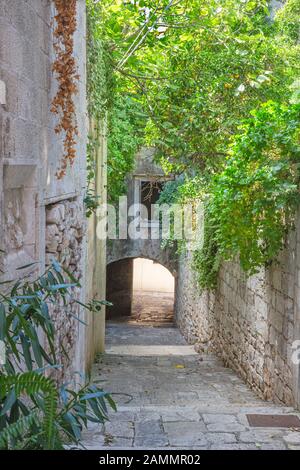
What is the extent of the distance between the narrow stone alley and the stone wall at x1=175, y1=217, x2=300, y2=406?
225 mm

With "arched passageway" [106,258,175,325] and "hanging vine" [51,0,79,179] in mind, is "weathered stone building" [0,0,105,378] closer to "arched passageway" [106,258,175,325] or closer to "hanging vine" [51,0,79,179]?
"hanging vine" [51,0,79,179]

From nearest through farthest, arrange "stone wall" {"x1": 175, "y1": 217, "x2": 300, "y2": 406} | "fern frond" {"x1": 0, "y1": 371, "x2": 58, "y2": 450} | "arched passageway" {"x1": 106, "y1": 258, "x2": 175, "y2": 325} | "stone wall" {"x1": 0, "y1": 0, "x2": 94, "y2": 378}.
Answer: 1. "fern frond" {"x1": 0, "y1": 371, "x2": 58, "y2": 450}
2. "stone wall" {"x1": 0, "y1": 0, "x2": 94, "y2": 378}
3. "stone wall" {"x1": 175, "y1": 217, "x2": 300, "y2": 406}
4. "arched passageway" {"x1": 106, "y1": 258, "x2": 175, "y2": 325}

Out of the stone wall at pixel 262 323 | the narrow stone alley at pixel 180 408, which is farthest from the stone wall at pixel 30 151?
the stone wall at pixel 262 323

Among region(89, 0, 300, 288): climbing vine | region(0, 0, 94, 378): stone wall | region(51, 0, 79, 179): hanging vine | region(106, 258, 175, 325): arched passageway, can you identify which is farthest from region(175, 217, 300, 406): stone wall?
region(106, 258, 175, 325): arched passageway

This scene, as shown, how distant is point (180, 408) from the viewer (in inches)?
228

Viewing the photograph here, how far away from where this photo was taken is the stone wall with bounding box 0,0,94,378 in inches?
129

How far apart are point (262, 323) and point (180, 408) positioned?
1.77 meters

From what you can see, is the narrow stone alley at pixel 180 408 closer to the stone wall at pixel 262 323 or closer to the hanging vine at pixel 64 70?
the stone wall at pixel 262 323

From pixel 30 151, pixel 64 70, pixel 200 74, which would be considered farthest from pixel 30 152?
pixel 200 74

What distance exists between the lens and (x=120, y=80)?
37.0ft

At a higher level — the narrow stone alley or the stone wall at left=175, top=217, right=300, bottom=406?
the stone wall at left=175, top=217, right=300, bottom=406

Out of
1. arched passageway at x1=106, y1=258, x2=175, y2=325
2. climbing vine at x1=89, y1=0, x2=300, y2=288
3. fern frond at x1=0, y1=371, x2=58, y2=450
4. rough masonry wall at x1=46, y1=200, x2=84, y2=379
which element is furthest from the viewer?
arched passageway at x1=106, y1=258, x2=175, y2=325

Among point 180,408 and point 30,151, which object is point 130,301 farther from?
point 30,151
